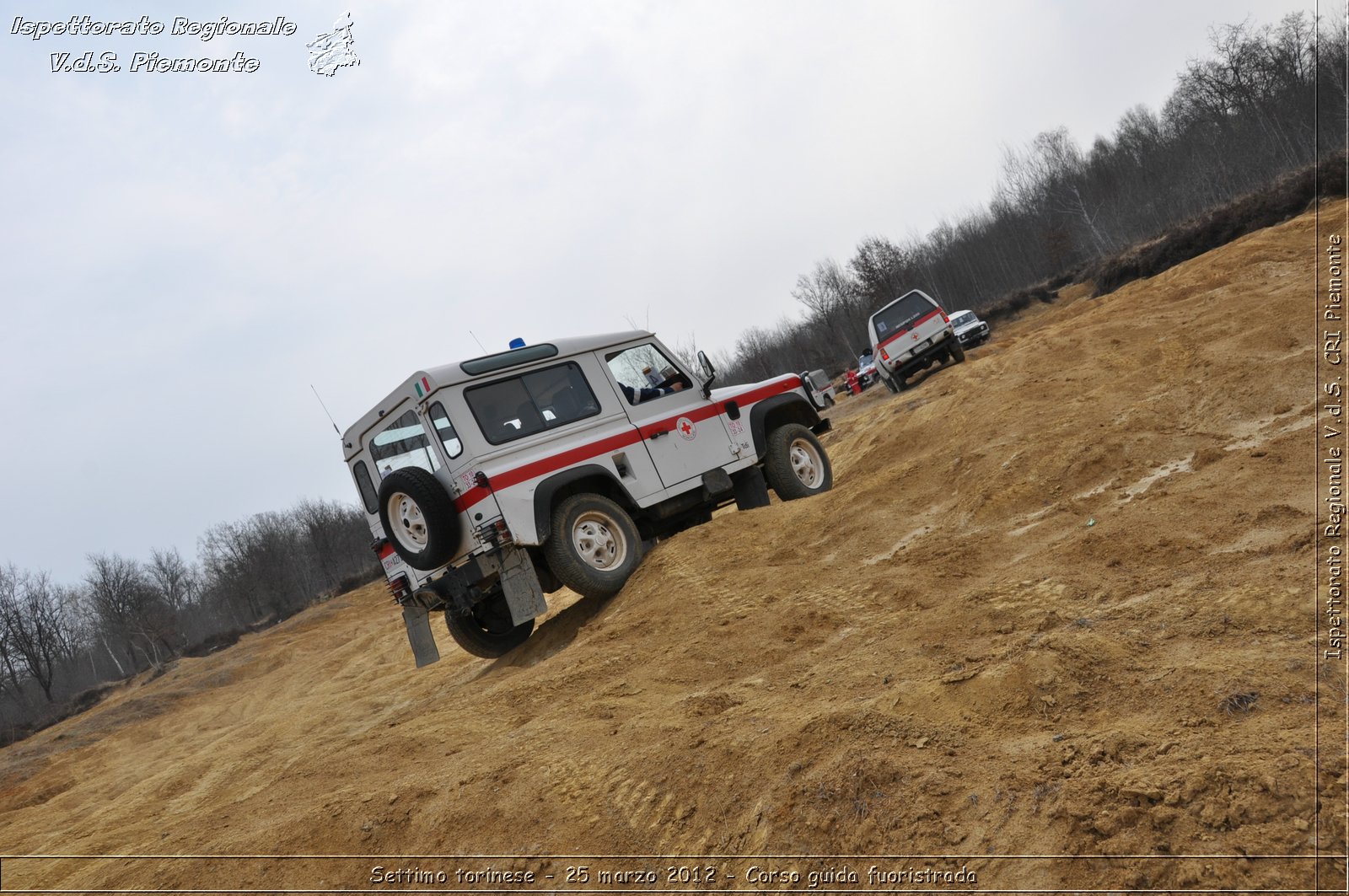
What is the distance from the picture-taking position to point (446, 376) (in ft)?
24.4

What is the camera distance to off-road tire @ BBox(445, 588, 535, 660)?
340 inches

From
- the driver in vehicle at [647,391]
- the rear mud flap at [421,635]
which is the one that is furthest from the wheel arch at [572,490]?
the rear mud flap at [421,635]

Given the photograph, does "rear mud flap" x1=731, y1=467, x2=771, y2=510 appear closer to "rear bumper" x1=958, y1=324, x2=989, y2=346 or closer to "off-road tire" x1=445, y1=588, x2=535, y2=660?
"off-road tire" x1=445, y1=588, x2=535, y2=660

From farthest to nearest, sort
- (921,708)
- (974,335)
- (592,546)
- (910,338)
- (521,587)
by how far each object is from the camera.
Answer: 1. (974,335)
2. (910,338)
3. (592,546)
4. (521,587)
5. (921,708)

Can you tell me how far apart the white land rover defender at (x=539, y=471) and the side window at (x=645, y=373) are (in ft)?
0.04

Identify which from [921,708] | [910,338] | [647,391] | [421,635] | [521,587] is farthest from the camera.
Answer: [910,338]

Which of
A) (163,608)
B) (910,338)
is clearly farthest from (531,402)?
(163,608)

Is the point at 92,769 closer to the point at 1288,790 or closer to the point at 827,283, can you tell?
the point at 1288,790

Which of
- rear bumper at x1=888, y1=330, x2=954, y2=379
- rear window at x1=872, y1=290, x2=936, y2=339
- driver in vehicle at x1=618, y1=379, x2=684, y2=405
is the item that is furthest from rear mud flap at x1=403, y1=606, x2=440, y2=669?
rear bumper at x1=888, y1=330, x2=954, y2=379

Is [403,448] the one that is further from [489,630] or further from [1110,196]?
[1110,196]

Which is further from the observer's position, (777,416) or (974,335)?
(974,335)

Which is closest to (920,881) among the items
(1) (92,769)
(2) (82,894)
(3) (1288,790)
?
(3) (1288,790)

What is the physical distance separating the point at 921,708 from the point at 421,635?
579cm

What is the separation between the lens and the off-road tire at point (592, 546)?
7.36 metres
